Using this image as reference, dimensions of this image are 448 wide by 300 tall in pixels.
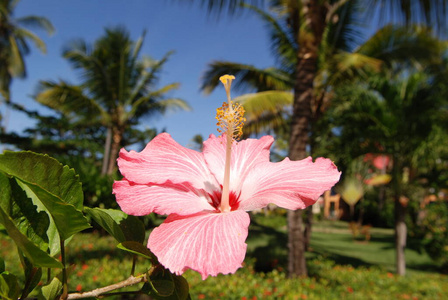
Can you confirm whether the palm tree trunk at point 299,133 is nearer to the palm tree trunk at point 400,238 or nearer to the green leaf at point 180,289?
the palm tree trunk at point 400,238

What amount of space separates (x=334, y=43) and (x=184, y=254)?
665cm

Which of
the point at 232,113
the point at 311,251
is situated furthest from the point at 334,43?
the point at 232,113

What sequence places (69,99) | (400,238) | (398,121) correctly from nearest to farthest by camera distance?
(398,121), (400,238), (69,99)

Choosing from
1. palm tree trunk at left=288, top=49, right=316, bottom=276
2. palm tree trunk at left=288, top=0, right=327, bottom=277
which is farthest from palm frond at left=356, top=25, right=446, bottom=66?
palm tree trunk at left=288, top=49, right=316, bottom=276

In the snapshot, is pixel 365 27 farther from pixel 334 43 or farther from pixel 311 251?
pixel 311 251

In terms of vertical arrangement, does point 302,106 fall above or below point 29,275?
above

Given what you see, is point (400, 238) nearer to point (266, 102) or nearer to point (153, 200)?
point (266, 102)

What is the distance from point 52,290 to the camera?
283 millimetres

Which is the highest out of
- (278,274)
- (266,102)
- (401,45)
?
(401,45)

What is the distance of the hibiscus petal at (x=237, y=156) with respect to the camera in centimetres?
41

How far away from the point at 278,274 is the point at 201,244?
13.5 feet

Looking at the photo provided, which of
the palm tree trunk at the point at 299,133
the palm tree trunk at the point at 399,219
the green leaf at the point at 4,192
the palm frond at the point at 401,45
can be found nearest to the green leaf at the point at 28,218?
the green leaf at the point at 4,192

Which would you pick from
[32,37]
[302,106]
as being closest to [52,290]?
[302,106]

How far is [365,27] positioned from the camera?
20.3ft
